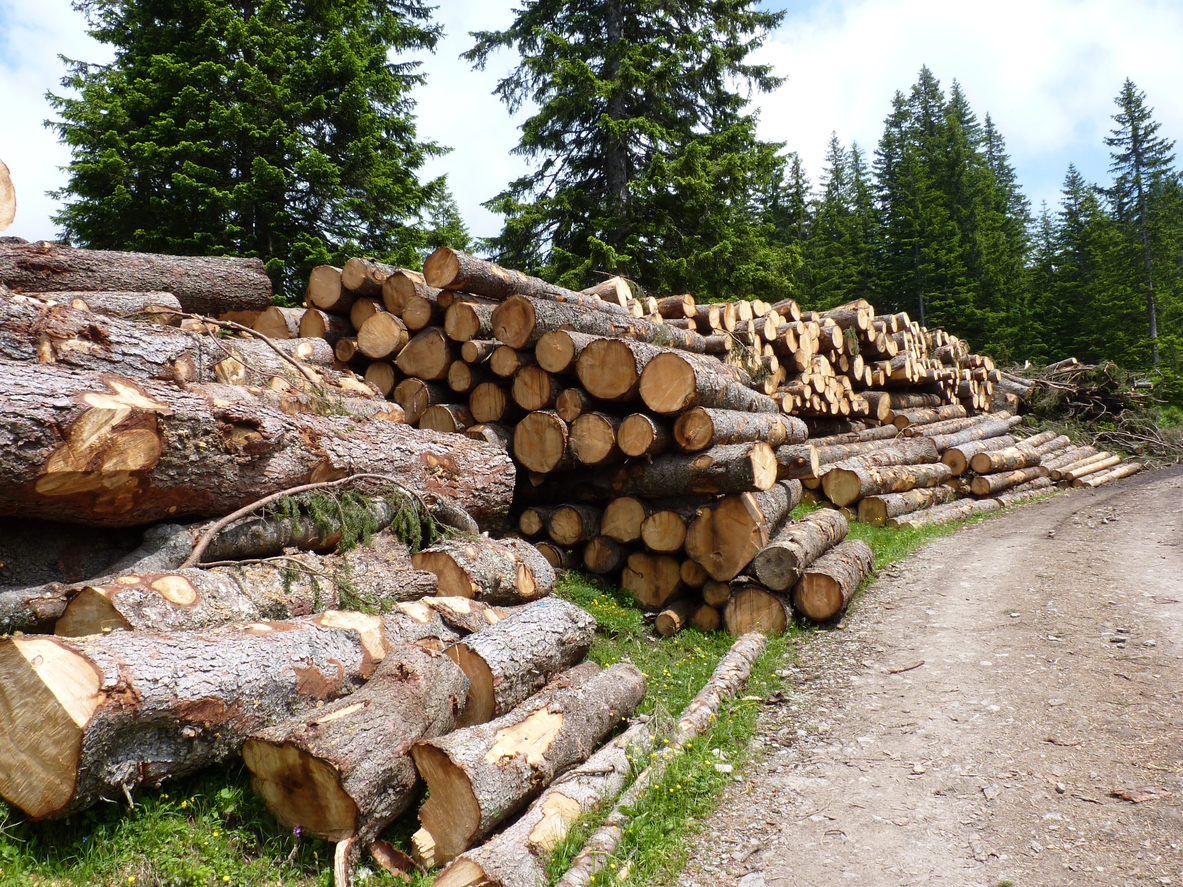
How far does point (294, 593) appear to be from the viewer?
157 inches

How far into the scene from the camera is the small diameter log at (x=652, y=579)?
653cm

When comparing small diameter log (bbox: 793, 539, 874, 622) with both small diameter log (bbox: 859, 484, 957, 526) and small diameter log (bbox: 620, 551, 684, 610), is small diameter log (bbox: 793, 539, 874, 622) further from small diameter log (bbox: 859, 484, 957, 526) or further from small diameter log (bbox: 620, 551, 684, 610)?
small diameter log (bbox: 859, 484, 957, 526)

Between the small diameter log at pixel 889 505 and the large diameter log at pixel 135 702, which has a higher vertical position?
the large diameter log at pixel 135 702

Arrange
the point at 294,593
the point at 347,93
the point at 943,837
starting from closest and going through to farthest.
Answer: the point at 943,837 < the point at 294,593 < the point at 347,93

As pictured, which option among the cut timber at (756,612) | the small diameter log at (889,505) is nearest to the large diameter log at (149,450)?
the cut timber at (756,612)

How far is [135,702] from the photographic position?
2.67 meters

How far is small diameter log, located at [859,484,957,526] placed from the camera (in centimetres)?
966

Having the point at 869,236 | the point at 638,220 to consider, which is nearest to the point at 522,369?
the point at 638,220

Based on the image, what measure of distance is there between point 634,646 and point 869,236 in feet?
118

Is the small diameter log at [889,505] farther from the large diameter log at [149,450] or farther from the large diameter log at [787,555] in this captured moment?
the large diameter log at [149,450]

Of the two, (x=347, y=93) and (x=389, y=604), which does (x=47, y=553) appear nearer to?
(x=389, y=604)

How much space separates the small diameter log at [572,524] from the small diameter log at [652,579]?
0.49 metres

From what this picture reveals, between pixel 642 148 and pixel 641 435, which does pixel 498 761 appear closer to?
pixel 641 435

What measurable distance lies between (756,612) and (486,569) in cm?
253
